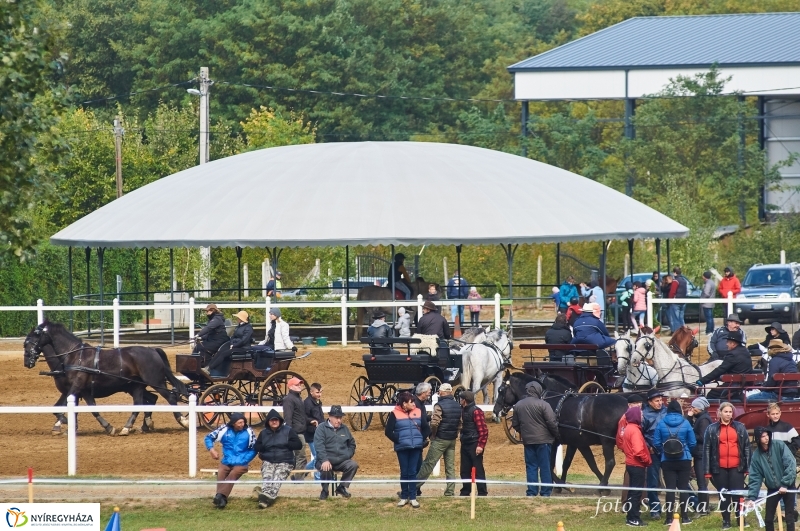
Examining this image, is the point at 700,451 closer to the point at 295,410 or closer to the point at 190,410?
the point at 295,410

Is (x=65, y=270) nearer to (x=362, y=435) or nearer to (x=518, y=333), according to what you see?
(x=518, y=333)

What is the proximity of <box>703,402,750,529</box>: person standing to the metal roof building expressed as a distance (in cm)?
4013

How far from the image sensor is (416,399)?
16.5 m

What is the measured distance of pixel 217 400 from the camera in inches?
853

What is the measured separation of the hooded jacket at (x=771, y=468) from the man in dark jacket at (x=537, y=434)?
2737 mm

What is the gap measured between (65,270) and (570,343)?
2138 cm

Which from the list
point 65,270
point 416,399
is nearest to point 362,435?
point 416,399

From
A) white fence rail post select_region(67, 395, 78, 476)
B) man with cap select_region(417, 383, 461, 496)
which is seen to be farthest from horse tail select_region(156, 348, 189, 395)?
man with cap select_region(417, 383, 461, 496)

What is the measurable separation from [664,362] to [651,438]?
418 centimetres

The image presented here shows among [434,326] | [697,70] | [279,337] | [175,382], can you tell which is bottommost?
[175,382]

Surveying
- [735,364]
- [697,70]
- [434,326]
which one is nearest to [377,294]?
[434,326]

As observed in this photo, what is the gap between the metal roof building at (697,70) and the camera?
181ft

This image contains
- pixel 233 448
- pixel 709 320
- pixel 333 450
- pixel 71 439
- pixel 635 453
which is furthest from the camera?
pixel 709 320

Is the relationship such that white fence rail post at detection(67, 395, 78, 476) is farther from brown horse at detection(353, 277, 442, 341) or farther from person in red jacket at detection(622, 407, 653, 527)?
brown horse at detection(353, 277, 442, 341)
